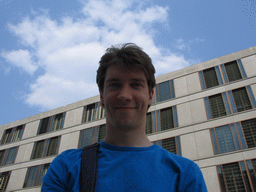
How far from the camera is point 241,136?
15273 millimetres

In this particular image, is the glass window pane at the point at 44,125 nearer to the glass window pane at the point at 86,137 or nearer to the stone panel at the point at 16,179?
the stone panel at the point at 16,179

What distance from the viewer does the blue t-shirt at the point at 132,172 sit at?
1.45 m

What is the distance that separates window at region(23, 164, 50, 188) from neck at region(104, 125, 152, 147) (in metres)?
22.6

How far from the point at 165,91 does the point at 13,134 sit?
20764 millimetres

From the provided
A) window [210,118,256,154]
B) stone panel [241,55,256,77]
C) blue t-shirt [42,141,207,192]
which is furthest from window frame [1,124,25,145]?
blue t-shirt [42,141,207,192]

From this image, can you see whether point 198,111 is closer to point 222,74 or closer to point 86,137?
point 222,74

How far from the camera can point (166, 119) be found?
63.8 ft

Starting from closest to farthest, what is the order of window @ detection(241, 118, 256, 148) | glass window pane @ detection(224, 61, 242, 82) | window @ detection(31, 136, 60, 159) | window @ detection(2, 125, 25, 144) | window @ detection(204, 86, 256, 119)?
1. window @ detection(241, 118, 256, 148)
2. window @ detection(204, 86, 256, 119)
3. glass window pane @ detection(224, 61, 242, 82)
4. window @ detection(31, 136, 60, 159)
5. window @ detection(2, 125, 25, 144)

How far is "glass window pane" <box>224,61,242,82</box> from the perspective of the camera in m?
18.2

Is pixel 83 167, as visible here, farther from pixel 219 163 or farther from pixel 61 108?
pixel 61 108

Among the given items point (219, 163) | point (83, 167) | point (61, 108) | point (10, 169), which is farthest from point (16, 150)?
point (83, 167)

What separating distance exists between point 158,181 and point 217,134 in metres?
16.5

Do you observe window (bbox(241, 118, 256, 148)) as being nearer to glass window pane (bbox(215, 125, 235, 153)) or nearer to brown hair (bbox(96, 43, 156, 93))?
glass window pane (bbox(215, 125, 235, 153))

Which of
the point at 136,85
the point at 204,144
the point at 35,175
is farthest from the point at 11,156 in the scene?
the point at 136,85
